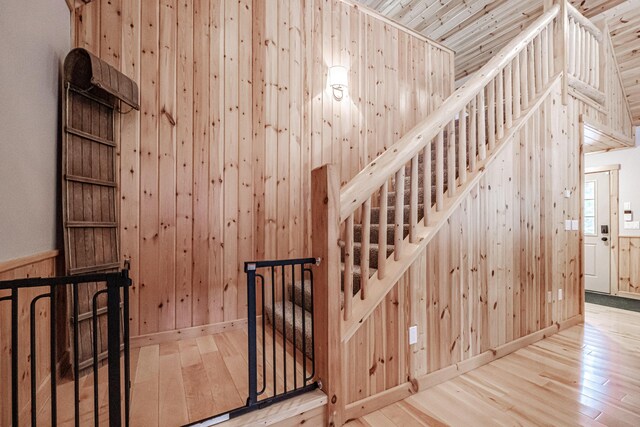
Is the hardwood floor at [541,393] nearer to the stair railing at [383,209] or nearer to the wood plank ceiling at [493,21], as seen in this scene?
the stair railing at [383,209]

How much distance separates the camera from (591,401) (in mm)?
1858

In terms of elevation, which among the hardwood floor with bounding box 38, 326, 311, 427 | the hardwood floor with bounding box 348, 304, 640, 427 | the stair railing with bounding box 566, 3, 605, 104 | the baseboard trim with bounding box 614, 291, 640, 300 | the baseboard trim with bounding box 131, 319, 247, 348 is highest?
the stair railing with bounding box 566, 3, 605, 104

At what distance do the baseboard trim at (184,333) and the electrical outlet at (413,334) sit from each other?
1458mm

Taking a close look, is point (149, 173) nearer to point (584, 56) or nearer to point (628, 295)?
point (584, 56)

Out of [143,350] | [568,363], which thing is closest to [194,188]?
[143,350]

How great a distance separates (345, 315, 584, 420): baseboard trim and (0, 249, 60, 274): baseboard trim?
1.75 m

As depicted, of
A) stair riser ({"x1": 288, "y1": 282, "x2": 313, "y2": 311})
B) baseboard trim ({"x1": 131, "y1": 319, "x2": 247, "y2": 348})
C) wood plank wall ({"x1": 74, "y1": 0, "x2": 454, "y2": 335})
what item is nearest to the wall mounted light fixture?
wood plank wall ({"x1": 74, "y1": 0, "x2": 454, "y2": 335})

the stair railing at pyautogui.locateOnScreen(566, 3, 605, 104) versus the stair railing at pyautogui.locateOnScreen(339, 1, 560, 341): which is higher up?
the stair railing at pyautogui.locateOnScreen(566, 3, 605, 104)

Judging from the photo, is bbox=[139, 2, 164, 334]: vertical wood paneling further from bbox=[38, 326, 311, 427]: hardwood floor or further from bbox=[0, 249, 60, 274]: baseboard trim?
bbox=[0, 249, 60, 274]: baseboard trim

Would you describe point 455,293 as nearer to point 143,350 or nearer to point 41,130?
point 143,350

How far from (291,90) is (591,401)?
3.24m

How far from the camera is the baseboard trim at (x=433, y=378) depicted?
5.68 ft

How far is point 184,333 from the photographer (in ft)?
7.98

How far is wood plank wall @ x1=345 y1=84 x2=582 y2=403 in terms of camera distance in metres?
1.86
